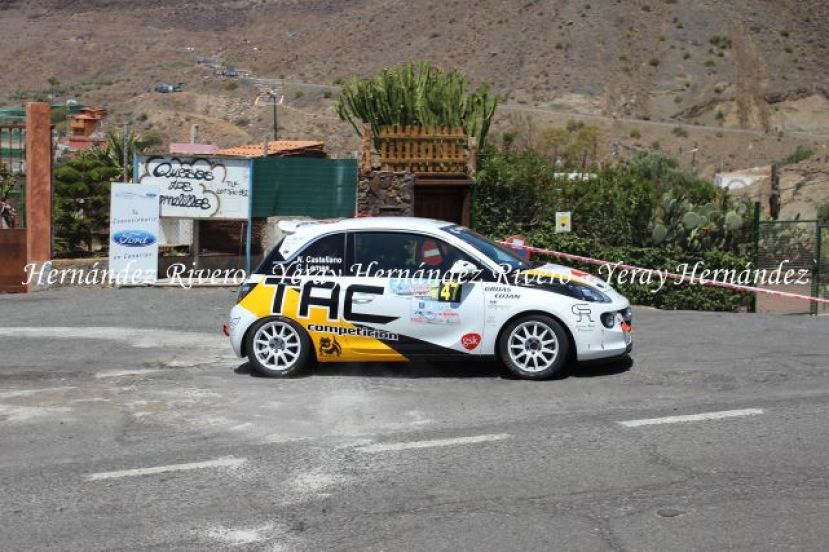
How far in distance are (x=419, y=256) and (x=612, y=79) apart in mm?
67562

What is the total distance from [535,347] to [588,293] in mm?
756

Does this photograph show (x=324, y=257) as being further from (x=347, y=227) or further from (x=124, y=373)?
(x=124, y=373)

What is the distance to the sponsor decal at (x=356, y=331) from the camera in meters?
10.3

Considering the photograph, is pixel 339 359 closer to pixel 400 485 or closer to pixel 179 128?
pixel 400 485

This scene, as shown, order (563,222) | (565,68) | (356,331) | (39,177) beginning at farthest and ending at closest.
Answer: (565,68) < (39,177) < (563,222) < (356,331)

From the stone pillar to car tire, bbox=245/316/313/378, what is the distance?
1240 cm

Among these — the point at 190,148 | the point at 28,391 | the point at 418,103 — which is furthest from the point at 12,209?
the point at 28,391

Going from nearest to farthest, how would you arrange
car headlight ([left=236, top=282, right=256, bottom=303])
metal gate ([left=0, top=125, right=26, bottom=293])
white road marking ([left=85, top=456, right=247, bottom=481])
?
white road marking ([left=85, top=456, right=247, bottom=481]) → car headlight ([left=236, top=282, right=256, bottom=303]) → metal gate ([left=0, top=125, right=26, bottom=293])

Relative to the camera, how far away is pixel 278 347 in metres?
10.6

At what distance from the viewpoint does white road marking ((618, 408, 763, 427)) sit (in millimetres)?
8273

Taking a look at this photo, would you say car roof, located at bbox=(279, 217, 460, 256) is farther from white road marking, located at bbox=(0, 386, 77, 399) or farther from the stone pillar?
the stone pillar

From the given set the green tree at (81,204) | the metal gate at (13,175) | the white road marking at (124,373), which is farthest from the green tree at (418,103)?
the white road marking at (124,373)

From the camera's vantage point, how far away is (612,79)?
74812 mm

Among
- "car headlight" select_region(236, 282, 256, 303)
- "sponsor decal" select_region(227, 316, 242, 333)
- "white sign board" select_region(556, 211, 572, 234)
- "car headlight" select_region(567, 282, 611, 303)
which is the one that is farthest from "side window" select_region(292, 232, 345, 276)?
"white sign board" select_region(556, 211, 572, 234)
